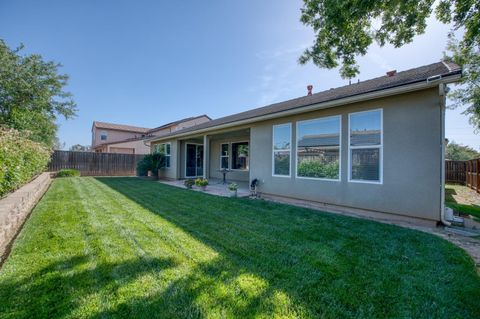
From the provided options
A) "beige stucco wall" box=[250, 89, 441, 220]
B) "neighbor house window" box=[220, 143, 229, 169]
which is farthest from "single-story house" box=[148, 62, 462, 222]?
"neighbor house window" box=[220, 143, 229, 169]

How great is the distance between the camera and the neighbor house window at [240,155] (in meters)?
12.6

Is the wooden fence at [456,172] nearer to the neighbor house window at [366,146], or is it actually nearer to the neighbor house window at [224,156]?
the neighbor house window at [366,146]

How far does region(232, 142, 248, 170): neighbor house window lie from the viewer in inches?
495

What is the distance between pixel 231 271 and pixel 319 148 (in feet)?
15.7

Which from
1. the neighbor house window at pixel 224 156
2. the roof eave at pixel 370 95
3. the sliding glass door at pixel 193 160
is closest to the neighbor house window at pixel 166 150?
the sliding glass door at pixel 193 160

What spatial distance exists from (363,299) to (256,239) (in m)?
1.88

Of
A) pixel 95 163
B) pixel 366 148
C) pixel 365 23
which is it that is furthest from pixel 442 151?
pixel 95 163

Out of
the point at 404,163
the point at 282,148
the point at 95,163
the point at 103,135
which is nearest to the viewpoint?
the point at 404,163

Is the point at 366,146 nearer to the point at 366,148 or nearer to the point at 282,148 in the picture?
the point at 366,148

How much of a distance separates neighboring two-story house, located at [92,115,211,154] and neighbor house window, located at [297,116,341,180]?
22.2 meters

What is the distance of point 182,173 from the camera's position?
13617mm

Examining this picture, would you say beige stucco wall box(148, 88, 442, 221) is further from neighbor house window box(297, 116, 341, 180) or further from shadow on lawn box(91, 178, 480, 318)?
shadow on lawn box(91, 178, 480, 318)

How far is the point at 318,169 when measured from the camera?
6312 millimetres

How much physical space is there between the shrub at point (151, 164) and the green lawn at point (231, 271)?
957cm
